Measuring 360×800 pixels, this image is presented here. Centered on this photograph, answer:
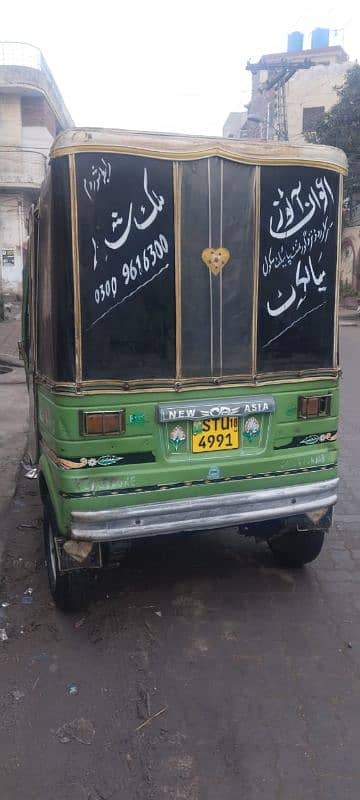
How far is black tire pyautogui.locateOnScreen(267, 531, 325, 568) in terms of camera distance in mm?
3797

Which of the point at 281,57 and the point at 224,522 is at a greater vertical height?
the point at 281,57

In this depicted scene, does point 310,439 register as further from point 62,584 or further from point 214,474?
point 62,584

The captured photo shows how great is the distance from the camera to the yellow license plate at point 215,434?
10.0 ft

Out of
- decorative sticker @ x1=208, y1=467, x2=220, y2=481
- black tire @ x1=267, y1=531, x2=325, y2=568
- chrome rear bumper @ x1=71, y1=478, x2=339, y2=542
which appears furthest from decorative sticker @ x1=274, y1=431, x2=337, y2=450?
black tire @ x1=267, y1=531, x2=325, y2=568

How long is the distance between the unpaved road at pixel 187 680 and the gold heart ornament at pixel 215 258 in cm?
Answer: 202

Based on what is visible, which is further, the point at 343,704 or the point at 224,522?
the point at 224,522

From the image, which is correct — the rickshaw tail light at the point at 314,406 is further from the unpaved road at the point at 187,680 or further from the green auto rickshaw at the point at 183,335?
the unpaved road at the point at 187,680

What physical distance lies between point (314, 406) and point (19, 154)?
2554 centimetres

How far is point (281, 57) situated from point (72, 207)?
46593 mm

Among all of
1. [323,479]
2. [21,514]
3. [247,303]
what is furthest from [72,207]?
[21,514]

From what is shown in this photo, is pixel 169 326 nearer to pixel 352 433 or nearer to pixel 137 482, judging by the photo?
pixel 137 482

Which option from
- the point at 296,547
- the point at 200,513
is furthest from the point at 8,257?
the point at 200,513

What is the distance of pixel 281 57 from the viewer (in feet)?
137

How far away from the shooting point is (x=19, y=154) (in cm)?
2514
